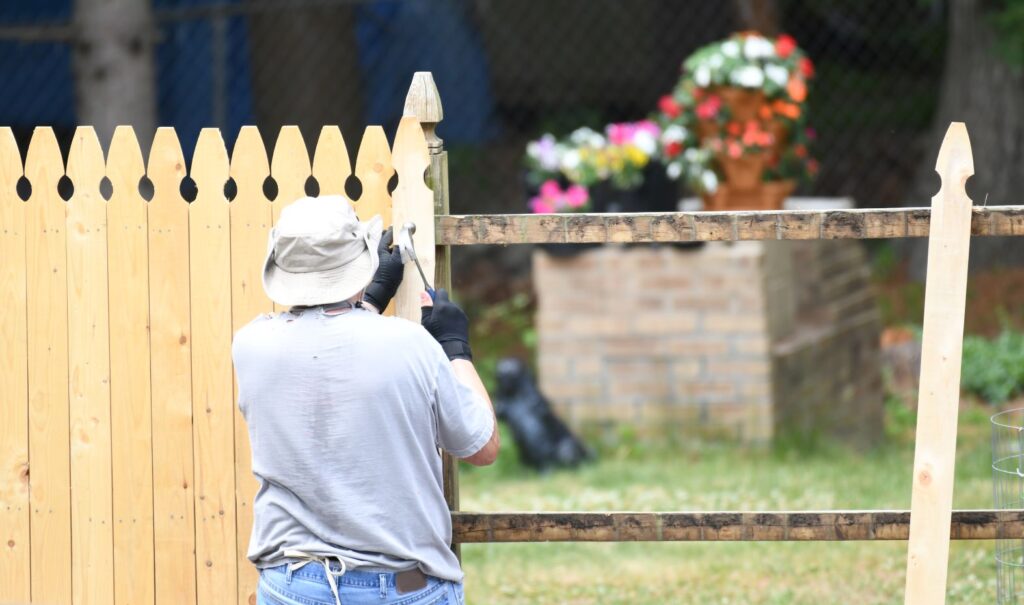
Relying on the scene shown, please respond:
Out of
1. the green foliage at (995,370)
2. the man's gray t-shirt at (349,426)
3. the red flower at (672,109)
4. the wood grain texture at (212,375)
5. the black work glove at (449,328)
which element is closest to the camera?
the man's gray t-shirt at (349,426)

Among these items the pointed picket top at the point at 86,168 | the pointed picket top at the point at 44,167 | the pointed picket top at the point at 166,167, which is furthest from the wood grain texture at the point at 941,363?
the pointed picket top at the point at 44,167

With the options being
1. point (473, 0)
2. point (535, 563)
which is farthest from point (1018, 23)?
point (535, 563)

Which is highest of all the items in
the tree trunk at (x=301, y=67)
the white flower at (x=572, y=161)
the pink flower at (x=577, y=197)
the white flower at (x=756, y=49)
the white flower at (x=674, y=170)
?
the tree trunk at (x=301, y=67)

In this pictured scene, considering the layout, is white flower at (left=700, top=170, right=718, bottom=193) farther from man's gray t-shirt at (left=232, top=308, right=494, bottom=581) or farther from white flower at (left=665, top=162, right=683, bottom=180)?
man's gray t-shirt at (left=232, top=308, right=494, bottom=581)

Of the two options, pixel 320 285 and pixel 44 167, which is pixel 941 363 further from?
pixel 44 167

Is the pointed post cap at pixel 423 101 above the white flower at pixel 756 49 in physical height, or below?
below

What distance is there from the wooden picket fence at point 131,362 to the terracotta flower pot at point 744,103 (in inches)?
184

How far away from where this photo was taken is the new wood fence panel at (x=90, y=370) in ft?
11.6

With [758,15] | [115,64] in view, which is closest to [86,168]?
[115,64]

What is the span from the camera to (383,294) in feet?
10.7

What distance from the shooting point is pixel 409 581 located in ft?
9.32

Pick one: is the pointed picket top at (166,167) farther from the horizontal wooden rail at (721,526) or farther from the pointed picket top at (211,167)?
the horizontal wooden rail at (721,526)

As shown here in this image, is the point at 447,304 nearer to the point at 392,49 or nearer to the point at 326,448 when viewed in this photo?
the point at 326,448

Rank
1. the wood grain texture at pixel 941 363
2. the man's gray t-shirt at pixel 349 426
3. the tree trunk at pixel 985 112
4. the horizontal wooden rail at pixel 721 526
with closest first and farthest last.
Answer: the man's gray t-shirt at pixel 349 426, the wood grain texture at pixel 941 363, the horizontal wooden rail at pixel 721 526, the tree trunk at pixel 985 112
